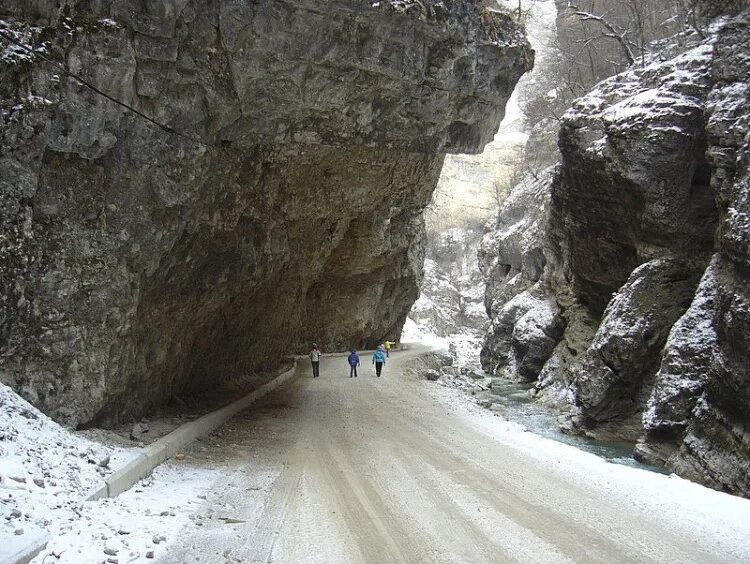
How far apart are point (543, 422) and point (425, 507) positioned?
11.5 metres

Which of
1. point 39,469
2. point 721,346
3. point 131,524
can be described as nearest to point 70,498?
point 39,469

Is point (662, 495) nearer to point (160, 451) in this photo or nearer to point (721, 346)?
point (721, 346)

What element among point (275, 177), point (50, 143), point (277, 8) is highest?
point (277, 8)

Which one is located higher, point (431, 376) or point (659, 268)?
point (659, 268)

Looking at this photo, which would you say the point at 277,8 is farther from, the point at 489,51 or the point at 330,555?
the point at 330,555

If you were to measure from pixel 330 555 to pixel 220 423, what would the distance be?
7.37 m

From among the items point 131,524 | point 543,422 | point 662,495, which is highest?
point 662,495

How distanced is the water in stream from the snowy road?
3733mm

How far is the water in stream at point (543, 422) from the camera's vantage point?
1435cm

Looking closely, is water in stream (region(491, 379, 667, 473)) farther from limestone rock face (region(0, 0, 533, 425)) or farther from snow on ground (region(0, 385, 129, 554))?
snow on ground (region(0, 385, 129, 554))

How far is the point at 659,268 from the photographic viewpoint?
1783 centimetres

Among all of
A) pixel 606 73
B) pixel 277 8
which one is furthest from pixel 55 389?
pixel 606 73

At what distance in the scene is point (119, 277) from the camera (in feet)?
31.1

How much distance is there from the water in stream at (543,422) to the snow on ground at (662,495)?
291 cm
